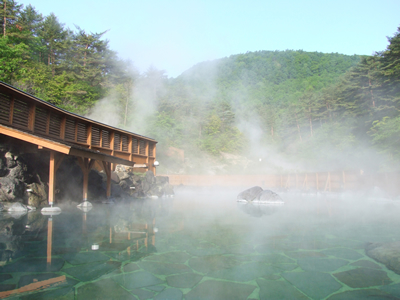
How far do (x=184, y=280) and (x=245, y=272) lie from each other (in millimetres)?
924


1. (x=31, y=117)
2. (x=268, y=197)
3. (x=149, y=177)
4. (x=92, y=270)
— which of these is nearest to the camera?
(x=92, y=270)

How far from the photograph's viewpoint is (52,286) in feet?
10.2

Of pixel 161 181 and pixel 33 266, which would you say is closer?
pixel 33 266

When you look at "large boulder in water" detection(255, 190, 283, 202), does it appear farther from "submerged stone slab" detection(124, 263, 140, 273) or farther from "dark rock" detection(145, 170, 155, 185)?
"submerged stone slab" detection(124, 263, 140, 273)

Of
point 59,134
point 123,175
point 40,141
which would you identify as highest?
point 59,134

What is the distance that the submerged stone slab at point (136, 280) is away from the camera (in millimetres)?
3253

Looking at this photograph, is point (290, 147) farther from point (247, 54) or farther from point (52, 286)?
point (247, 54)

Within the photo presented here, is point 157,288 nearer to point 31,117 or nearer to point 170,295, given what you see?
point 170,295

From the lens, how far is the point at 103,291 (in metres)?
3.04

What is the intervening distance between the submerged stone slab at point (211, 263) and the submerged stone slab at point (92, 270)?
3.82 ft

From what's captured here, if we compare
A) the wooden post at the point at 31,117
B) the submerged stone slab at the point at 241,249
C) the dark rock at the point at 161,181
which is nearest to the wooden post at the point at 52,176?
the wooden post at the point at 31,117

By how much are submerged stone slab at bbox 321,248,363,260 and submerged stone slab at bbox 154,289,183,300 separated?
10.1ft

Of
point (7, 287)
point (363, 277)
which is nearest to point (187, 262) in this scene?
point (7, 287)

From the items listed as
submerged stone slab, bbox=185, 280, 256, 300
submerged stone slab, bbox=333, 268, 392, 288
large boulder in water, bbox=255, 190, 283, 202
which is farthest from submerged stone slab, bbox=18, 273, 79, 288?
large boulder in water, bbox=255, 190, 283, 202
